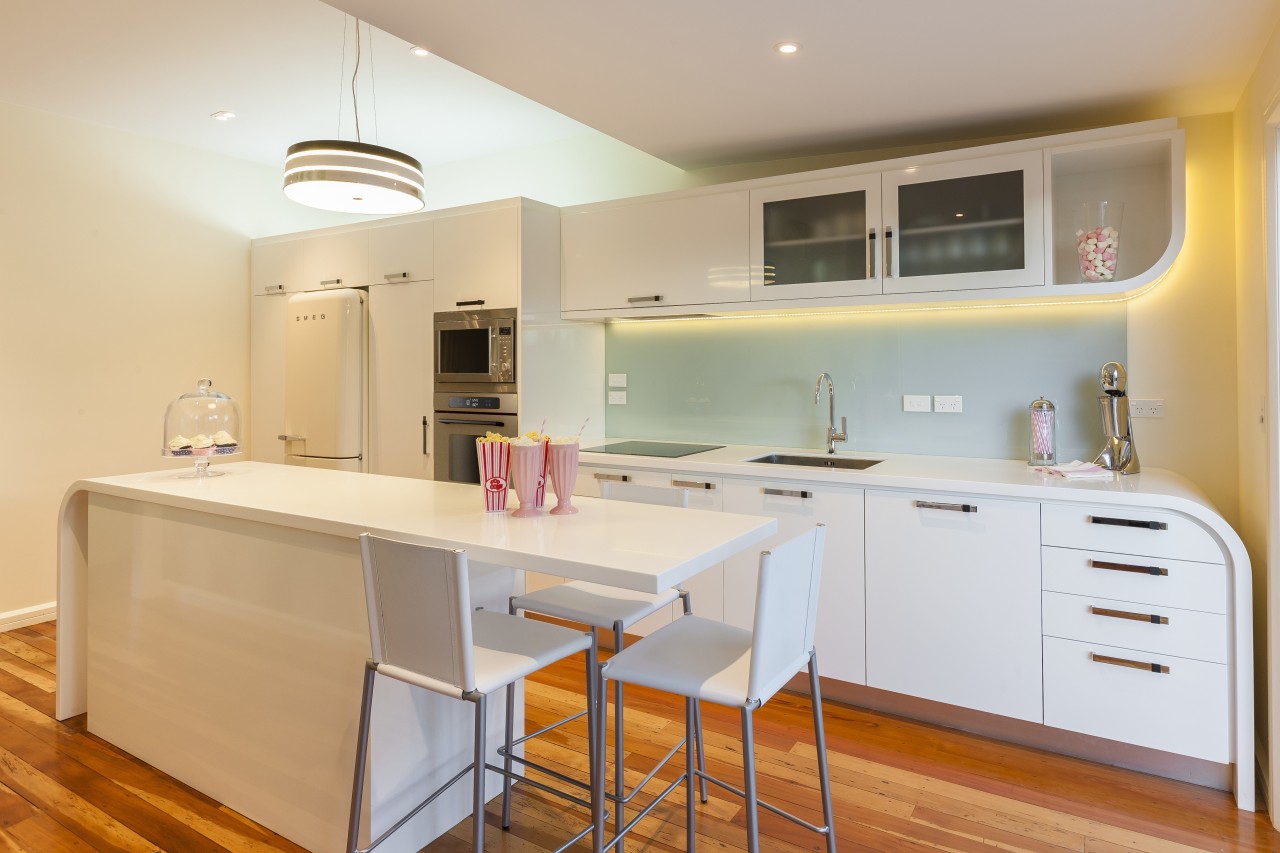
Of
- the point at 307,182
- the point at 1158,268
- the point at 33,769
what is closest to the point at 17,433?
the point at 33,769

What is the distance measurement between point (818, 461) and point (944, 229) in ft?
3.80

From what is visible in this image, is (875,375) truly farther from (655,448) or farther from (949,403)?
(655,448)

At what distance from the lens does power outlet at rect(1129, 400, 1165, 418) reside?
294cm

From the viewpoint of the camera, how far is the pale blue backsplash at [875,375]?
310 cm

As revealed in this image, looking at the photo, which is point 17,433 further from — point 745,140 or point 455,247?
Result: point 745,140

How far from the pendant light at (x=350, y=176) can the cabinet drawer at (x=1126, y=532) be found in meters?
2.47

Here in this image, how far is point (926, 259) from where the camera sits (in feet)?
9.97

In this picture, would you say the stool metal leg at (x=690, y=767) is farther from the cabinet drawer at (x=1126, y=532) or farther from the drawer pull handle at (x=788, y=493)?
the cabinet drawer at (x=1126, y=532)

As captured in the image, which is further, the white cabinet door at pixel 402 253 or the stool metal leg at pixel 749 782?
the white cabinet door at pixel 402 253

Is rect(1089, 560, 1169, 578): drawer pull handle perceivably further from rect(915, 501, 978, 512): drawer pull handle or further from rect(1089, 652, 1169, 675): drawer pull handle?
rect(915, 501, 978, 512): drawer pull handle

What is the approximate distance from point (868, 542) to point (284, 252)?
13.0 ft

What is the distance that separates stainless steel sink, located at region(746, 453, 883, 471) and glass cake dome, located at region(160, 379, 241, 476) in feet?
7.02

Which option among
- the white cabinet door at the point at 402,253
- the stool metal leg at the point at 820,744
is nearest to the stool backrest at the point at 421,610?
the stool metal leg at the point at 820,744

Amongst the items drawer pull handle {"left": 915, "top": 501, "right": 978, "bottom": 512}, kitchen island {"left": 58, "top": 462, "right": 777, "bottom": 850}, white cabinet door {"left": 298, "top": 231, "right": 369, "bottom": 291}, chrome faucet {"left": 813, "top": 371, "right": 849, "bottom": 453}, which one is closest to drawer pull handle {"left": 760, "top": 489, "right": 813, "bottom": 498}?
drawer pull handle {"left": 915, "top": 501, "right": 978, "bottom": 512}
